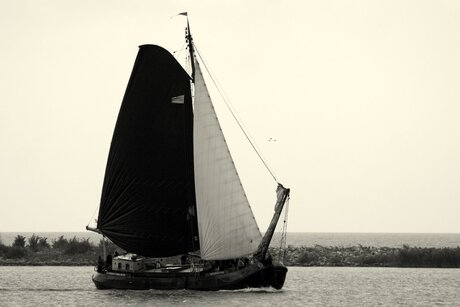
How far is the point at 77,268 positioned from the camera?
91125 millimetres

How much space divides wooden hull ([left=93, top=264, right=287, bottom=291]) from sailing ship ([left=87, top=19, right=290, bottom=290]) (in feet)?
0.21

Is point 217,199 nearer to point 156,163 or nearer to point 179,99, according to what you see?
point 156,163

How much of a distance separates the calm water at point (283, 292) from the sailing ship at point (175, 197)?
1411 mm

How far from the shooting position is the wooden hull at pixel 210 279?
2381 inches

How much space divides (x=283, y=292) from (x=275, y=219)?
4992 millimetres

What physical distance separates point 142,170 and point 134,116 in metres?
3.75

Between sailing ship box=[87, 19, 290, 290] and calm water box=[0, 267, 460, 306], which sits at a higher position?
sailing ship box=[87, 19, 290, 290]

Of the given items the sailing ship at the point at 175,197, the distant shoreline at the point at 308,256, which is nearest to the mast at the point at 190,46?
the sailing ship at the point at 175,197

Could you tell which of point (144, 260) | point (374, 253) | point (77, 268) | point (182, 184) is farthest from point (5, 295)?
point (374, 253)

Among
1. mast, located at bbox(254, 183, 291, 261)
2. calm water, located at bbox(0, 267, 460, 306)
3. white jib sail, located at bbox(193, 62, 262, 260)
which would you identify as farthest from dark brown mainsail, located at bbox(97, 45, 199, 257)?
mast, located at bbox(254, 183, 291, 261)

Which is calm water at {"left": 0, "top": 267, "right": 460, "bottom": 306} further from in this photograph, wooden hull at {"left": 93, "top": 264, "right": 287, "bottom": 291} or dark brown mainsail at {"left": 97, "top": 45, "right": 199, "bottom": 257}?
dark brown mainsail at {"left": 97, "top": 45, "right": 199, "bottom": 257}

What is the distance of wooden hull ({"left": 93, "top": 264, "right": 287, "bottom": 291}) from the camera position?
60.5 meters

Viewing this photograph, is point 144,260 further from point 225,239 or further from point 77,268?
point 77,268

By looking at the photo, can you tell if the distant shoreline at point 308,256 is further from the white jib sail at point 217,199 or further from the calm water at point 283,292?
the white jib sail at point 217,199
